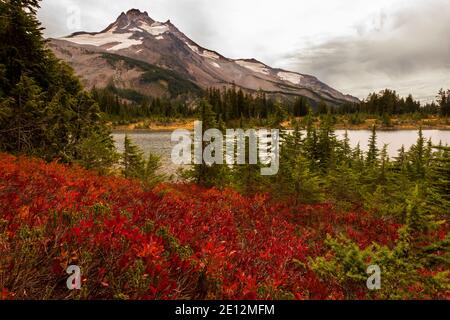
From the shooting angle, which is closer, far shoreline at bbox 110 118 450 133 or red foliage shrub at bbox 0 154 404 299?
red foliage shrub at bbox 0 154 404 299

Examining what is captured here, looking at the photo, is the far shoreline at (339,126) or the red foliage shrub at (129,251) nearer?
the red foliage shrub at (129,251)

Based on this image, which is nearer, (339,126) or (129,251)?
(129,251)

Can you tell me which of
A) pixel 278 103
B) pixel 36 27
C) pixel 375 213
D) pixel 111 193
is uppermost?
pixel 36 27

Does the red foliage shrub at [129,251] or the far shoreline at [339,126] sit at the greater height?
the far shoreline at [339,126]

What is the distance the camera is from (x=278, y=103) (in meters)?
20.8

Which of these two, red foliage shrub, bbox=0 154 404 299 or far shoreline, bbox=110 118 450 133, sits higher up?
far shoreline, bbox=110 118 450 133

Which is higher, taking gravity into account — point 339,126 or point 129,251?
point 339,126

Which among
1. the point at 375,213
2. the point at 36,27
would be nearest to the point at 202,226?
the point at 375,213
